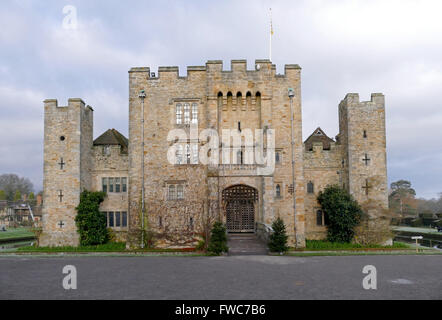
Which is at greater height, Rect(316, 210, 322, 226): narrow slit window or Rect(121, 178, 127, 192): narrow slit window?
Rect(121, 178, 127, 192): narrow slit window

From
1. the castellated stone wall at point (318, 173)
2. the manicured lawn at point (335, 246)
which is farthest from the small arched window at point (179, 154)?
the manicured lawn at point (335, 246)

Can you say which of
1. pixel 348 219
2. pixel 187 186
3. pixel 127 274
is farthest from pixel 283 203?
pixel 127 274

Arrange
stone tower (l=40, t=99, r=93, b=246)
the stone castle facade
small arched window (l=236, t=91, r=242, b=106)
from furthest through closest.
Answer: stone tower (l=40, t=99, r=93, b=246) < small arched window (l=236, t=91, r=242, b=106) < the stone castle facade

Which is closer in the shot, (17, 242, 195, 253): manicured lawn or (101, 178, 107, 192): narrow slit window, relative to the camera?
(17, 242, 195, 253): manicured lawn

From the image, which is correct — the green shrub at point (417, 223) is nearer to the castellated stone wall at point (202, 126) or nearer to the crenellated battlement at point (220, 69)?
the castellated stone wall at point (202, 126)

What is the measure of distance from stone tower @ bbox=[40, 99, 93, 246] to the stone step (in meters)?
12.5

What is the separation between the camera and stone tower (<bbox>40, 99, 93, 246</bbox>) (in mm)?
27078

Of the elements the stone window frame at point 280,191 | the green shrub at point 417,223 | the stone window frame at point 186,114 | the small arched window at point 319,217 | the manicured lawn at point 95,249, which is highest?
the stone window frame at point 186,114

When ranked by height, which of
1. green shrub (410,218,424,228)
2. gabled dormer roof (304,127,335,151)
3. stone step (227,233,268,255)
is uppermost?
gabled dormer roof (304,127,335,151)

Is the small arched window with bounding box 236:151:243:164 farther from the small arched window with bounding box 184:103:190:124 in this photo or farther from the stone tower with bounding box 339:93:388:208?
the stone tower with bounding box 339:93:388:208

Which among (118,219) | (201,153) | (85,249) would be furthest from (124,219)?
(201,153)

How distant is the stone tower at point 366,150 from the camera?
89.4ft

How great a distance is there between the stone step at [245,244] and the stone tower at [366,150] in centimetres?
899

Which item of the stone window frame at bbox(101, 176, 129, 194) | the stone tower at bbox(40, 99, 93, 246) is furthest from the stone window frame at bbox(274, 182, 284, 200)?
the stone tower at bbox(40, 99, 93, 246)
